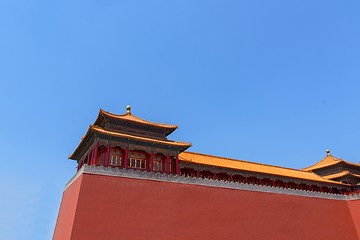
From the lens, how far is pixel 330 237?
21688 millimetres

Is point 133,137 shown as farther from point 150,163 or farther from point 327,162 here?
point 327,162

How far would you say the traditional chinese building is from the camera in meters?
15.3

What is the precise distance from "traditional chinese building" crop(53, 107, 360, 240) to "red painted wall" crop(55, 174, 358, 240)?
5 centimetres

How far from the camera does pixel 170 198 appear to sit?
17.1 metres

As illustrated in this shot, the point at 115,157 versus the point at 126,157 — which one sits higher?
the point at 115,157

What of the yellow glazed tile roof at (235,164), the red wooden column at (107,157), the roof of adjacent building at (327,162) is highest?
the roof of adjacent building at (327,162)

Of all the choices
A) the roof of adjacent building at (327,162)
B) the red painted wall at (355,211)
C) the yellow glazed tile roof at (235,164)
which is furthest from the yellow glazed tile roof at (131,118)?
the roof of adjacent building at (327,162)

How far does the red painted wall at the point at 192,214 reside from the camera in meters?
14.9

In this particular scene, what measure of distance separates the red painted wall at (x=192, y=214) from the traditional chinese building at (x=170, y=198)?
47 mm

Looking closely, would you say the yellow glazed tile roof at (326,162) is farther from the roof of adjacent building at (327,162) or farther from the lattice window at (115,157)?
the lattice window at (115,157)

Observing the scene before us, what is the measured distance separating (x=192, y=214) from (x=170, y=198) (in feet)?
5.17

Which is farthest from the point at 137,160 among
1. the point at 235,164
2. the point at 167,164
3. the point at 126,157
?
the point at 235,164

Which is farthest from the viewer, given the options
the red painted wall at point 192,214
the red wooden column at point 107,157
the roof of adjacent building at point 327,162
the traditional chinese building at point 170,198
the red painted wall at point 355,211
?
the roof of adjacent building at point 327,162

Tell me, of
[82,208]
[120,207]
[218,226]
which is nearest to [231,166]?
[218,226]
